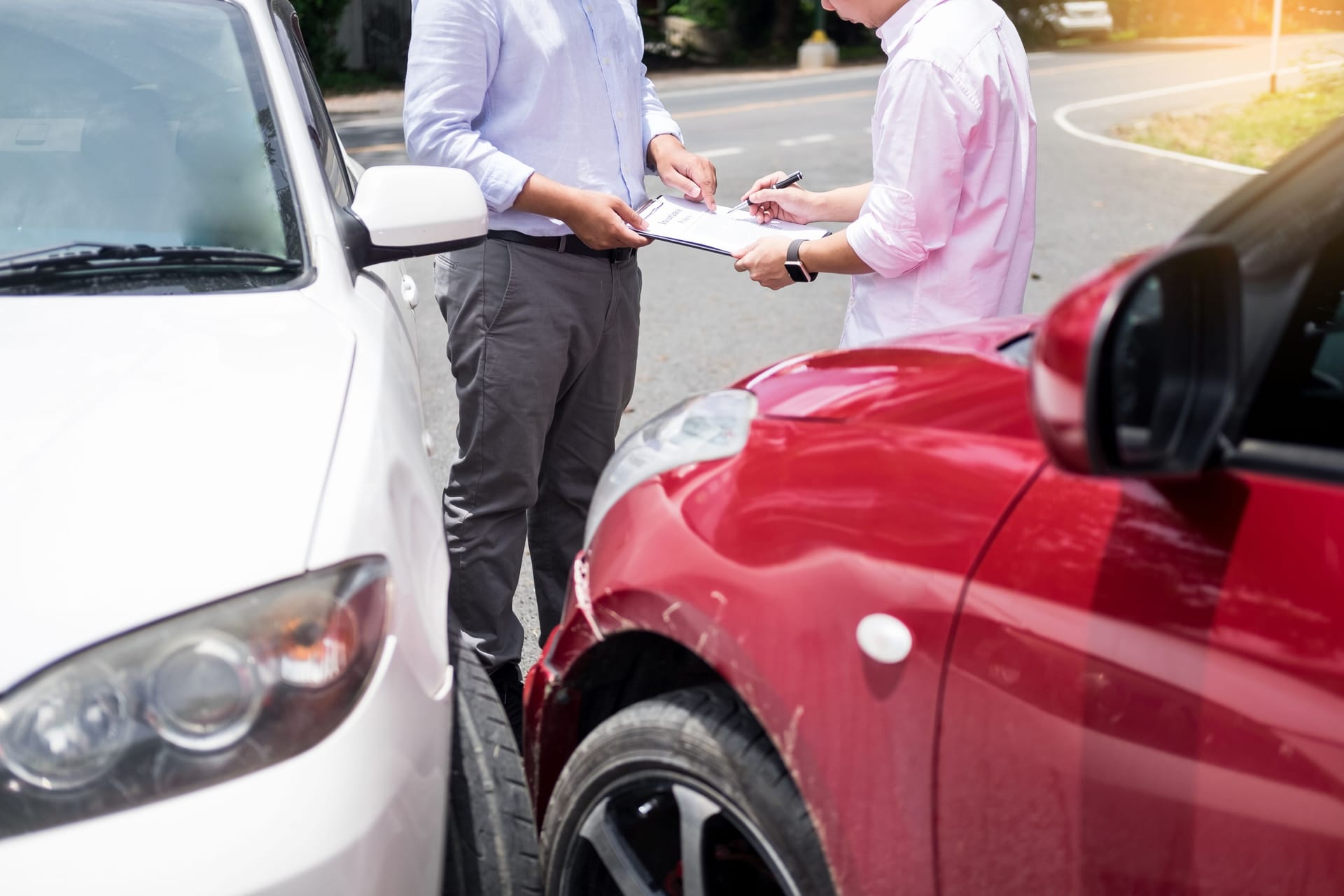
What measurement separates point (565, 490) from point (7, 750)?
2.00m

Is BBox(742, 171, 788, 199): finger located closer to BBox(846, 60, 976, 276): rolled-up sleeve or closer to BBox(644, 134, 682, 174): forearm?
BBox(644, 134, 682, 174): forearm

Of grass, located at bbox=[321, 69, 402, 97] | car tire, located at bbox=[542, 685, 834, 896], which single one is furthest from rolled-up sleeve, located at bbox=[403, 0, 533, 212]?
grass, located at bbox=[321, 69, 402, 97]

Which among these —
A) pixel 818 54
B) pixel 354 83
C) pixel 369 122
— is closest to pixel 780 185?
pixel 369 122

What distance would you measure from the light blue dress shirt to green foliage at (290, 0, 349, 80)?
72.5ft

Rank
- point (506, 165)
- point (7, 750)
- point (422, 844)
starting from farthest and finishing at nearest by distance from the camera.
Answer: point (506, 165) → point (422, 844) → point (7, 750)

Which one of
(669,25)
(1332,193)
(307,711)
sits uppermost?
(1332,193)

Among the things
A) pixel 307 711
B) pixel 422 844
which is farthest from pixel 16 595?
pixel 422 844

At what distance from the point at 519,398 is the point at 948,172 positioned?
1.11 meters

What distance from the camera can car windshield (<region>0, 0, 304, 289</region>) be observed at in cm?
232

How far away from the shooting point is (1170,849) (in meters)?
1.27

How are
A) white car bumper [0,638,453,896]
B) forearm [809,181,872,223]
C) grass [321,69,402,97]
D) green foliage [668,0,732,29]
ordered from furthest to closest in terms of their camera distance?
green foliage [668,0,732,29] → grass [321,69,402,97] → forearm [809,181,872,223] → white car bumper [0,638,453,896]

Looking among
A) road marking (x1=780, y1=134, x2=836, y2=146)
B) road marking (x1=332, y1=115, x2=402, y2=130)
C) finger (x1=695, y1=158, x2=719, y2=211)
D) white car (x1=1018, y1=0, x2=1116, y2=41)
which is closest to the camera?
finger (x1=695, y1=158, x2=719, y2=211)

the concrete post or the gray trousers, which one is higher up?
the gray trousers

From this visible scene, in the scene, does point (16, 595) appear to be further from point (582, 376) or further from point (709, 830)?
point (582, 376)
